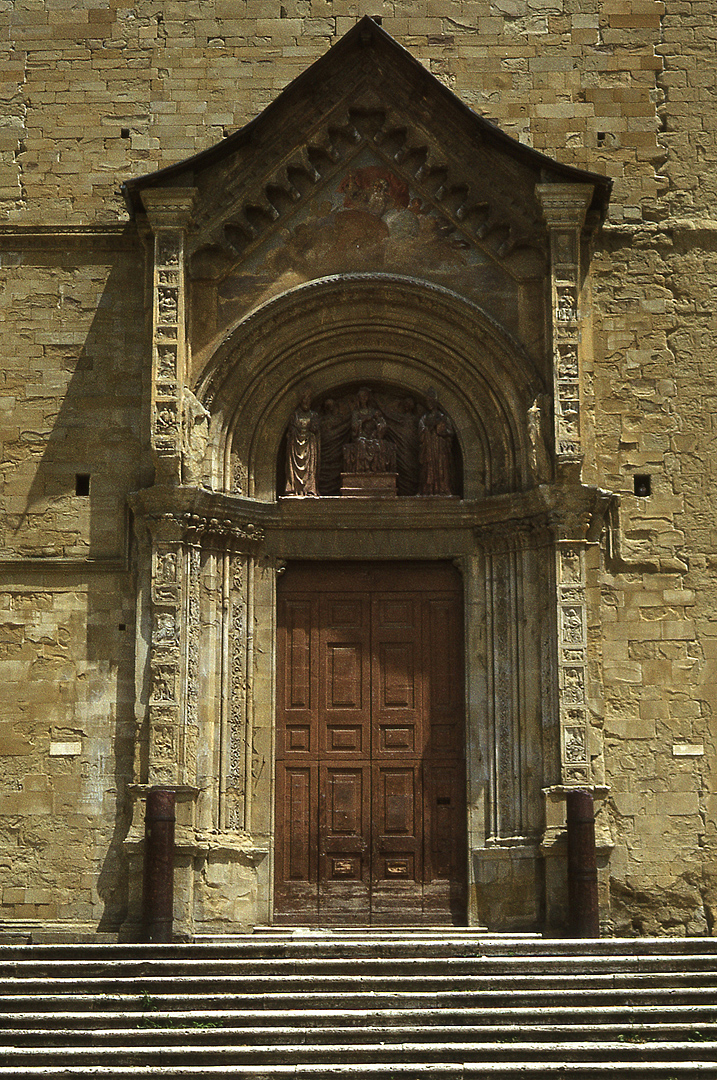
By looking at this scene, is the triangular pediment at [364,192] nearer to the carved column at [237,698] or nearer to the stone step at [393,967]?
the carved column at [237,698]

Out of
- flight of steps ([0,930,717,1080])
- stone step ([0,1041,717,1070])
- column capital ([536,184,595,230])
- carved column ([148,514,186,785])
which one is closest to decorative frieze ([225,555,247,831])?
carved column ([148,514,186,785])

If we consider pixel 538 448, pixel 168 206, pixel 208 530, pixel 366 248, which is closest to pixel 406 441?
pixel 538 448

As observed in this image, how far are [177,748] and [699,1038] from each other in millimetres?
5398

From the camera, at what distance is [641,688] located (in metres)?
14.1

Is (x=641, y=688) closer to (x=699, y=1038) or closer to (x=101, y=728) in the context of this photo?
(x=699, y=1038)

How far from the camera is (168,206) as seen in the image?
14430mm

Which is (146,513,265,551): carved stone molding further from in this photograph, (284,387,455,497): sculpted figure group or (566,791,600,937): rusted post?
(566,791,600,937): rusted post

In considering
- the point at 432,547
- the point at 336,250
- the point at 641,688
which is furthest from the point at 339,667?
the point at 336,250

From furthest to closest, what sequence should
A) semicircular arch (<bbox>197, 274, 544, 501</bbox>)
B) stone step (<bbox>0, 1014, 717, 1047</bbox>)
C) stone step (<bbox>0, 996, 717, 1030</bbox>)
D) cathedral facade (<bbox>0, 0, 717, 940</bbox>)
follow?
semicircular arch (<bbox>197, 274, 544, 501</bbox>)
cathedral facade (<bbox>0, 0, 717, 940</bbox>)
stone step (<bbox>0, 996, 717, 1030</bbox>)
stone step (<bbox>0, 1014, 717, 1047</bbox>)

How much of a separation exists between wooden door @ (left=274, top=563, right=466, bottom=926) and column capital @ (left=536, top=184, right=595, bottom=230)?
3.60m

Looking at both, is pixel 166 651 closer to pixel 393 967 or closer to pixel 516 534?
pixel 516 534

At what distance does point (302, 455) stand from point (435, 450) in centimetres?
135

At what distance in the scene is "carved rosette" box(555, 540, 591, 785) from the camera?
1360cm

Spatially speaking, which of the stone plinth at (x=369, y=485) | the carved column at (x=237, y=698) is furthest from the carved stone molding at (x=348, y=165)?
the carved column at (x=237, y=698)
